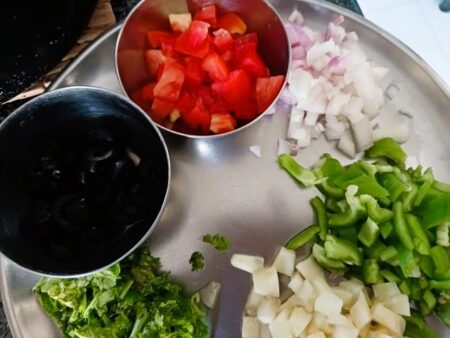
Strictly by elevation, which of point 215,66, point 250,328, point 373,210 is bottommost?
point 250,328

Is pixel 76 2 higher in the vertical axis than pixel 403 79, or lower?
higher

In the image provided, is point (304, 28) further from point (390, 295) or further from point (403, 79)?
point (390, 295)

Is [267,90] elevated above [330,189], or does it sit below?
above

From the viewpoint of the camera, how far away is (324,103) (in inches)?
49.3

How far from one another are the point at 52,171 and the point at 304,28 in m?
0.64

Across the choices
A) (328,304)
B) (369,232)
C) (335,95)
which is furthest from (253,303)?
(335,95)

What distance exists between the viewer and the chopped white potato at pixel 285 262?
114 centimetres

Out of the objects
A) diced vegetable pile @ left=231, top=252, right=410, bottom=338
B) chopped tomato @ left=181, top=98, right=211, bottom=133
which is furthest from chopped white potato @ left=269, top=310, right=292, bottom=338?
chopped tomato @ left=181, top=98, right=211, bottom=133

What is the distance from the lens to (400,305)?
3.54ft

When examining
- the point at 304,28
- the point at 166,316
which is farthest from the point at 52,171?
the point at 304,28

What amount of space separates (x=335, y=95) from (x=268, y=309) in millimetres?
478

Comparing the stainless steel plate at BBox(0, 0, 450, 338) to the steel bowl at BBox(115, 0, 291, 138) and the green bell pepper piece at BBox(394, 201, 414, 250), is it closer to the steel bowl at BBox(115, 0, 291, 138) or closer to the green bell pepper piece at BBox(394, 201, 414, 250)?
the steel bowl at BBox(115, 0, 291, 138)

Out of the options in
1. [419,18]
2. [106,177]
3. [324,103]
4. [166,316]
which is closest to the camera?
[166,316]

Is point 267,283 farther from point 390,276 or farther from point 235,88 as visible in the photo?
point 235,88
